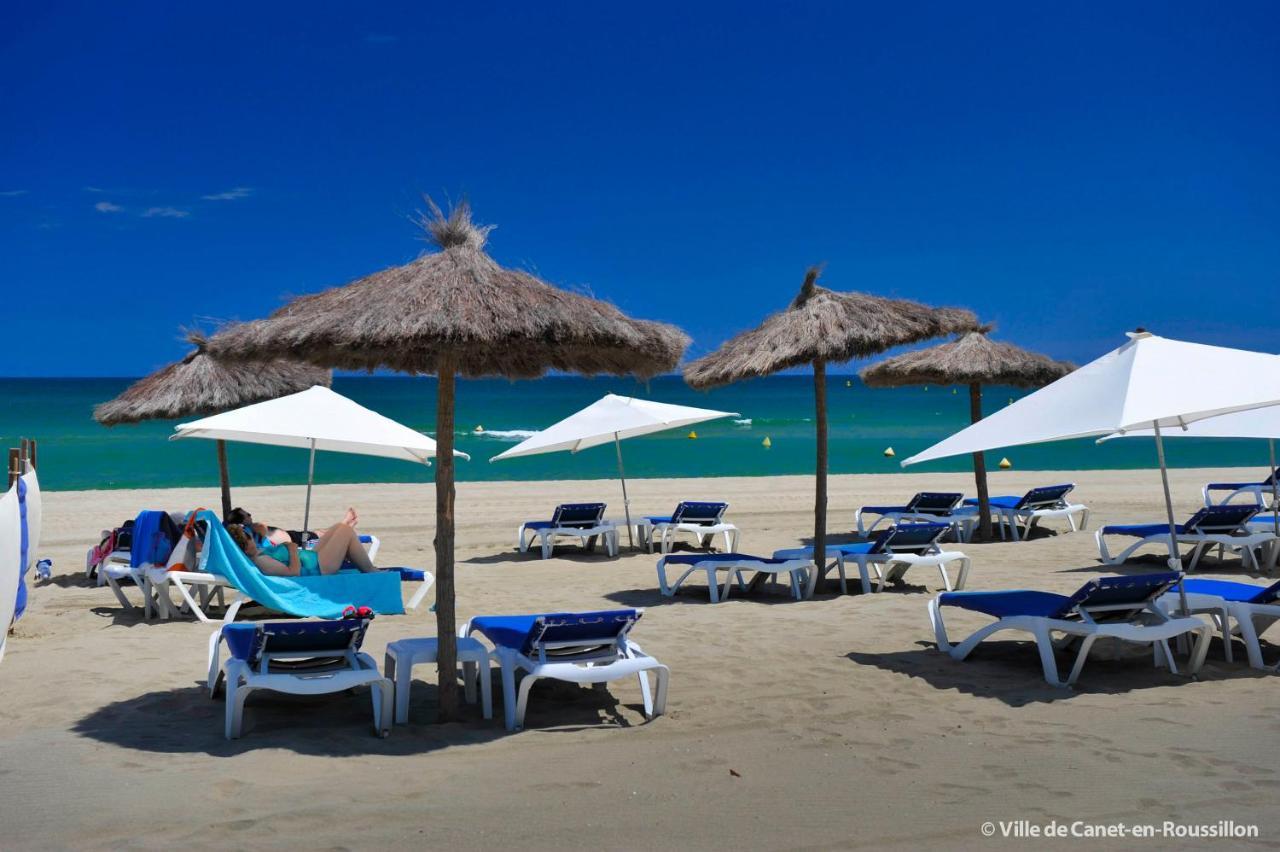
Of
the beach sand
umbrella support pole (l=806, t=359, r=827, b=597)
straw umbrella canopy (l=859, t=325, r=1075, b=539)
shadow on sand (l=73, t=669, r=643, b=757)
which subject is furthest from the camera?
straw umbrella canopy (l=859, t=325, r=1075, b=539)

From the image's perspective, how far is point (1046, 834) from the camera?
11.2ft

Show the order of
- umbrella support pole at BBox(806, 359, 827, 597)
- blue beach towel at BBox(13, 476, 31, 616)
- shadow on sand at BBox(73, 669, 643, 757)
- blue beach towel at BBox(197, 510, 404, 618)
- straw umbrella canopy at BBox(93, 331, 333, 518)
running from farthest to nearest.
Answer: straw umbrella canopy at BBox(93, 331, 333, 518), umbrella support pole at BBox(806, 359, 827, 597), blue beach towel at BBox(197, 510, 404, 618), blue beach towel at BBox(13, 476, 31, 616), shadow on sand at BBox(73, 669, 643, 757)

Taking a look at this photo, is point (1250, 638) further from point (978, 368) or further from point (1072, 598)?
point (978, 368)

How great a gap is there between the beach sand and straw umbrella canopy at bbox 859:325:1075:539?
4990 mm

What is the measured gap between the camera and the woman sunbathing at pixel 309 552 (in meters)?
7.58

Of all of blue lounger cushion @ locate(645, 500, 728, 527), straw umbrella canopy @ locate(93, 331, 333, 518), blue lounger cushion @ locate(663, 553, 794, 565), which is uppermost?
straw umbrella canopy @ locate(93, 331, 333, 518)

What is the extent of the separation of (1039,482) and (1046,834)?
1887cm

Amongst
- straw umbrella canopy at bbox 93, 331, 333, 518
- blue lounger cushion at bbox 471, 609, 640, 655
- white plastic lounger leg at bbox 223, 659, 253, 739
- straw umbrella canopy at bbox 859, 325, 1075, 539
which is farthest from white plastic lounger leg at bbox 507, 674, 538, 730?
straw umbrella canopy at bbox 859, 325, 1075, 539

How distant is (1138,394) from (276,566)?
564cm

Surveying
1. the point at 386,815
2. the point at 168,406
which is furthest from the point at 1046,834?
the point at 168,406

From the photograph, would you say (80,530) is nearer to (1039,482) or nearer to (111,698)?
(111,698)

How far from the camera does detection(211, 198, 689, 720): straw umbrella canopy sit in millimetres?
4516

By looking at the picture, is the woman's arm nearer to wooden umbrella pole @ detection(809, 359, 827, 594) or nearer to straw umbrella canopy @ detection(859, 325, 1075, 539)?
wooden umbrella pole @ detection(809, 359, 827, 594)

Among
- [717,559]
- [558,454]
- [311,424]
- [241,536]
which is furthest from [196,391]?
[558,454]
